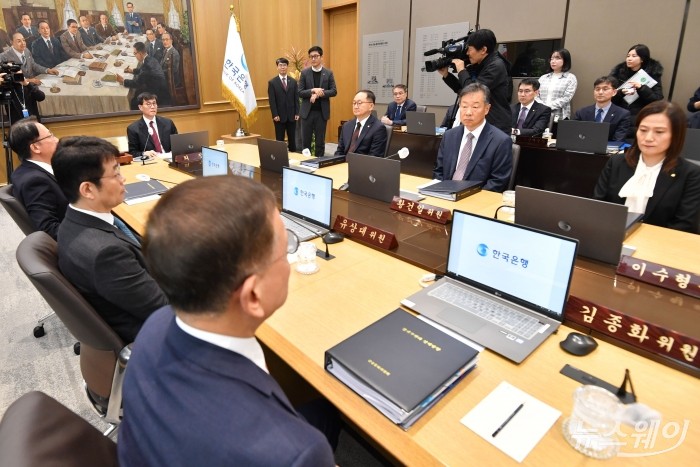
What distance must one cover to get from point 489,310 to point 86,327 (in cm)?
123

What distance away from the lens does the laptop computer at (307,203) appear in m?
1.89

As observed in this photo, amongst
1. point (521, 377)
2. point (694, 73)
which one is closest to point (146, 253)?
point (521, 377)

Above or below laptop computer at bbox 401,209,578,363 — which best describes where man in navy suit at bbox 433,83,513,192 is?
above

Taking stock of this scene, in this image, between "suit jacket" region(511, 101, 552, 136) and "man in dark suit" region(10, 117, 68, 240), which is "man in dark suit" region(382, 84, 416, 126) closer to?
"suit jacket" region(511, 101, 552, 136)

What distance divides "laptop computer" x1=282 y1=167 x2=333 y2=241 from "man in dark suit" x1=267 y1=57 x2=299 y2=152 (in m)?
4.85

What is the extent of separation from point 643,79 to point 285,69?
15.5 feet

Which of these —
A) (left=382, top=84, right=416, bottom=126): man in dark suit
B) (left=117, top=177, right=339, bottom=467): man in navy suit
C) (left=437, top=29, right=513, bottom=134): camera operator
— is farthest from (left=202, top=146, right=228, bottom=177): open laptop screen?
(left=382, top=84, right=416, bottom=126): man in dark suit

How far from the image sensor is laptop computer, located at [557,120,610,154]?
3.36 meters

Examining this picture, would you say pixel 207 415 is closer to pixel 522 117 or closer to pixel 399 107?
pixel 522 117

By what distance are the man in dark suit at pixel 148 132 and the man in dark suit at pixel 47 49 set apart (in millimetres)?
2177

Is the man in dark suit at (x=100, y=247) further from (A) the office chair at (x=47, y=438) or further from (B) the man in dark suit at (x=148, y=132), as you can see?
(B) the man in dark suit at (x=148, y=132)

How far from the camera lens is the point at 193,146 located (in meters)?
3.67

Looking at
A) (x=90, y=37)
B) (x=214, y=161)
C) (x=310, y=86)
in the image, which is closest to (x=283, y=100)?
(x=310, y=86)

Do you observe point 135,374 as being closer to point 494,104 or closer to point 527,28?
point 494,104
